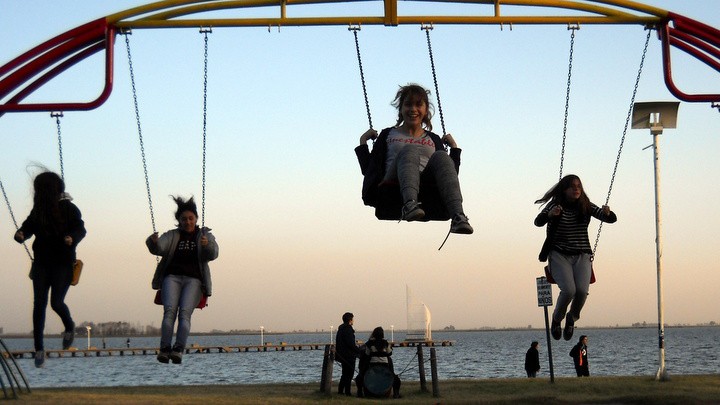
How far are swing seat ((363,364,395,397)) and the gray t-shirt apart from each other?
8.31 metres

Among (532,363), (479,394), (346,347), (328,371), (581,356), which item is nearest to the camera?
(479,394)

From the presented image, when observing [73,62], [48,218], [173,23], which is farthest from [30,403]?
[173,23]

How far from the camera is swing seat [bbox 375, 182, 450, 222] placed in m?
12.9

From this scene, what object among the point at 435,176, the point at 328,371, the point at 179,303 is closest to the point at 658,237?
the point at 328,371

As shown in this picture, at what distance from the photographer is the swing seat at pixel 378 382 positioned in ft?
67.1

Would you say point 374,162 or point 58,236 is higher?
point 374,162

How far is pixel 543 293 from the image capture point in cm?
2383

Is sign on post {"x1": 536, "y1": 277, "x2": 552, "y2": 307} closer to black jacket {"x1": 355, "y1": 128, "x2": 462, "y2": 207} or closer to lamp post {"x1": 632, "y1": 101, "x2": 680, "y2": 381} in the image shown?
lamp post {"x1": 632, "y1": 101, "x2": 680, "y2": 381}

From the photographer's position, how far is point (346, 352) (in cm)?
2253

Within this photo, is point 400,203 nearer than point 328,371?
Yes

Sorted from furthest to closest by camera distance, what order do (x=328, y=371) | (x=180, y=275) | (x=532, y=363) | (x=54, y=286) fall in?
(x=532, y=363), (x=328, y=371), (x=54, y=286), (x=180, y=275)

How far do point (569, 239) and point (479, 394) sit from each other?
24.9ft

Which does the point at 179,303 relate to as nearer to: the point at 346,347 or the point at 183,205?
the point at 183,205

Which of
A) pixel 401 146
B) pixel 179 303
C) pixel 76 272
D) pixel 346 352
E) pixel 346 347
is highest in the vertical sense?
pixel 401 146
